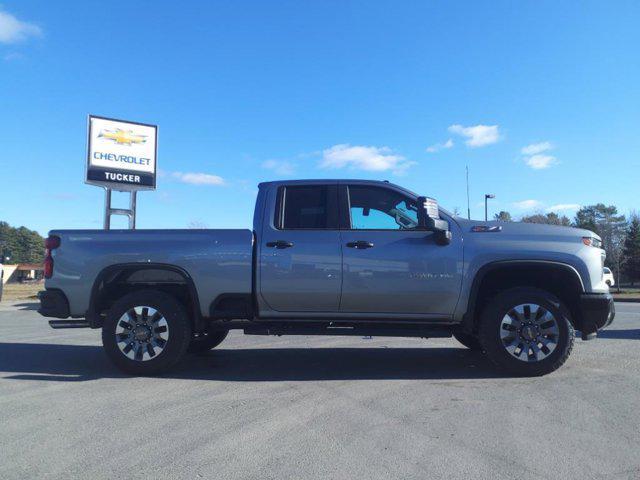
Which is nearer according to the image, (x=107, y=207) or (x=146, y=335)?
(x=146, y=335)

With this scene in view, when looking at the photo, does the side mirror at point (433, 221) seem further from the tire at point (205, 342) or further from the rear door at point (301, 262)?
the tire at point (205, 342)

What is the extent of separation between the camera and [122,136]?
2425 centimetres

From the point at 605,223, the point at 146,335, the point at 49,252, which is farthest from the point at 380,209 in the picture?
the point at 605,223

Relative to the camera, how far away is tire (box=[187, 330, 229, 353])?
22.8ft

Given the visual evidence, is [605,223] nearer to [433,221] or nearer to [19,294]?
[19,294]

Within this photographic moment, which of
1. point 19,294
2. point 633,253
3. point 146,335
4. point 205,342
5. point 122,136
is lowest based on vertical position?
point 19,294

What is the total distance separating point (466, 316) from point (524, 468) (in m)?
2.49

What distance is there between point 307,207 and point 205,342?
261 cm

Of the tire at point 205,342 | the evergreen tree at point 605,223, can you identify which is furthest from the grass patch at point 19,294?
the evergreen tree at point 605,223

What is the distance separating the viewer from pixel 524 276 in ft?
19.3

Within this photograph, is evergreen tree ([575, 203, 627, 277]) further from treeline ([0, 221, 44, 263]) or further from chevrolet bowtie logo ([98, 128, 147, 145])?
treeline ([0, 221, 44, 263])

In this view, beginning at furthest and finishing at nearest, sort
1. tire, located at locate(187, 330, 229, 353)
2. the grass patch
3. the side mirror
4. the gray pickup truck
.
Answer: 1. the grass patch
2. tire, located at locate(187, 330, 229, 353)
3. the gray pickup truck
4. the side mirror

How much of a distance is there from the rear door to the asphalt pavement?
→ 85cm

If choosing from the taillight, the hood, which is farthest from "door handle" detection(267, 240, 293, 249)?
the taillight
